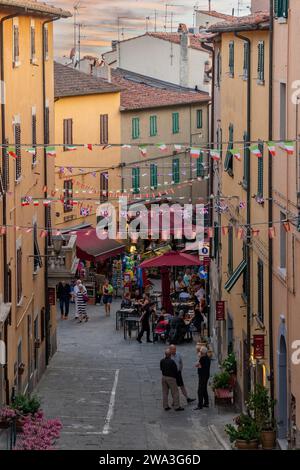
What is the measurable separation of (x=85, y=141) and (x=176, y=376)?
32633 millimetres

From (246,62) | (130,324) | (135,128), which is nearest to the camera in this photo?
(246,62)

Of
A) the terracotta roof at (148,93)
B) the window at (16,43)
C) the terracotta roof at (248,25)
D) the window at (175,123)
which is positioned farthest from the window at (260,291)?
the window at (175,123)

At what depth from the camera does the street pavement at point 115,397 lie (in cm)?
2794

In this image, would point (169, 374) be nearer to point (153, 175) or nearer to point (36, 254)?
point (36, 254)

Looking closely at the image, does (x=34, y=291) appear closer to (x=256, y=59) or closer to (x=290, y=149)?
(x=256, y=59)

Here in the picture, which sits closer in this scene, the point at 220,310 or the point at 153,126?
the point at 220,310

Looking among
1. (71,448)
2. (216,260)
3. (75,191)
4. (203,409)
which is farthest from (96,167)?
(71,448)

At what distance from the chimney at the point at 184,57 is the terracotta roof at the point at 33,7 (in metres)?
38.7

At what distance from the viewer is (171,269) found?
5822 cm

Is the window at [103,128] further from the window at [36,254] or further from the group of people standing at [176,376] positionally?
the group of people standing at [176,376]

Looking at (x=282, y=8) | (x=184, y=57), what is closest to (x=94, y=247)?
(x=184, y=57)

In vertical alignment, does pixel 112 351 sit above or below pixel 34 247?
below

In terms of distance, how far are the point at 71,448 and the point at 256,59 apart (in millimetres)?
10702

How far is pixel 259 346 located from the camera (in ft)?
94.0
